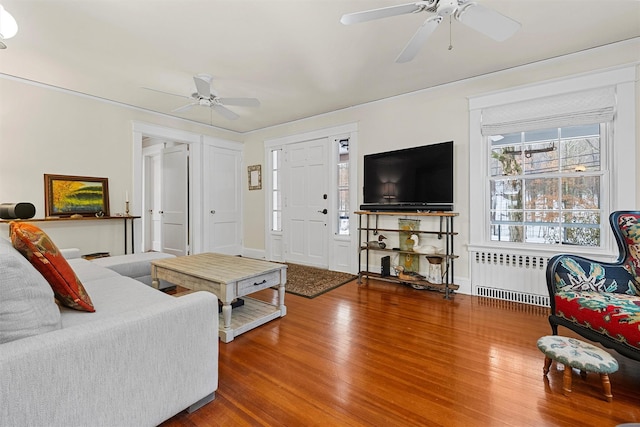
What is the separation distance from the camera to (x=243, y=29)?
2.40 meters

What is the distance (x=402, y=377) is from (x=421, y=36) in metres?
2.31

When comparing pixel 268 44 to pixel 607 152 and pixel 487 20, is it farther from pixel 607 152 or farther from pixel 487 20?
pixel 607 152

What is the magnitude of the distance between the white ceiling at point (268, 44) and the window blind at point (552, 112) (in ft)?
1.43

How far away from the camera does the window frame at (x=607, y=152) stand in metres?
2.60

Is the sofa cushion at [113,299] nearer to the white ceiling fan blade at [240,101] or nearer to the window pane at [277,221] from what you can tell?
A: the white ceiling fan blade at [240,101]

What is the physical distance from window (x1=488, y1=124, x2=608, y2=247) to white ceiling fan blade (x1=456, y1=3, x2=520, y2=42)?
1.64m

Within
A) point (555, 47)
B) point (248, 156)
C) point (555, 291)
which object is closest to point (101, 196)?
point (248, 156)

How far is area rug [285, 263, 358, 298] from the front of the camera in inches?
135

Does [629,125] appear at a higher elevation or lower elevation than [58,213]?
higher

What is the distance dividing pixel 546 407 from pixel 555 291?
0.91 meters

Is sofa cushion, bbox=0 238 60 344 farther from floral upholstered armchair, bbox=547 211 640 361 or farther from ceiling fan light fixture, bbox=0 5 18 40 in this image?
floral upholstered armchair, bbox=547 211 640 361

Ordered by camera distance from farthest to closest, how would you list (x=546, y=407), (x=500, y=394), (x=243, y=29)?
1. (x=243, y=29)
2. (x=500, y=394)
3. (x=546, y=407)

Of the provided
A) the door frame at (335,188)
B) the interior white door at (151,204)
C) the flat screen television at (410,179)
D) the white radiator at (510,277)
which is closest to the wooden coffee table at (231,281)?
the door frame at (335,188)

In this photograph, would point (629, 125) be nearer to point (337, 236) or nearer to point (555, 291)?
point (555, 291)
